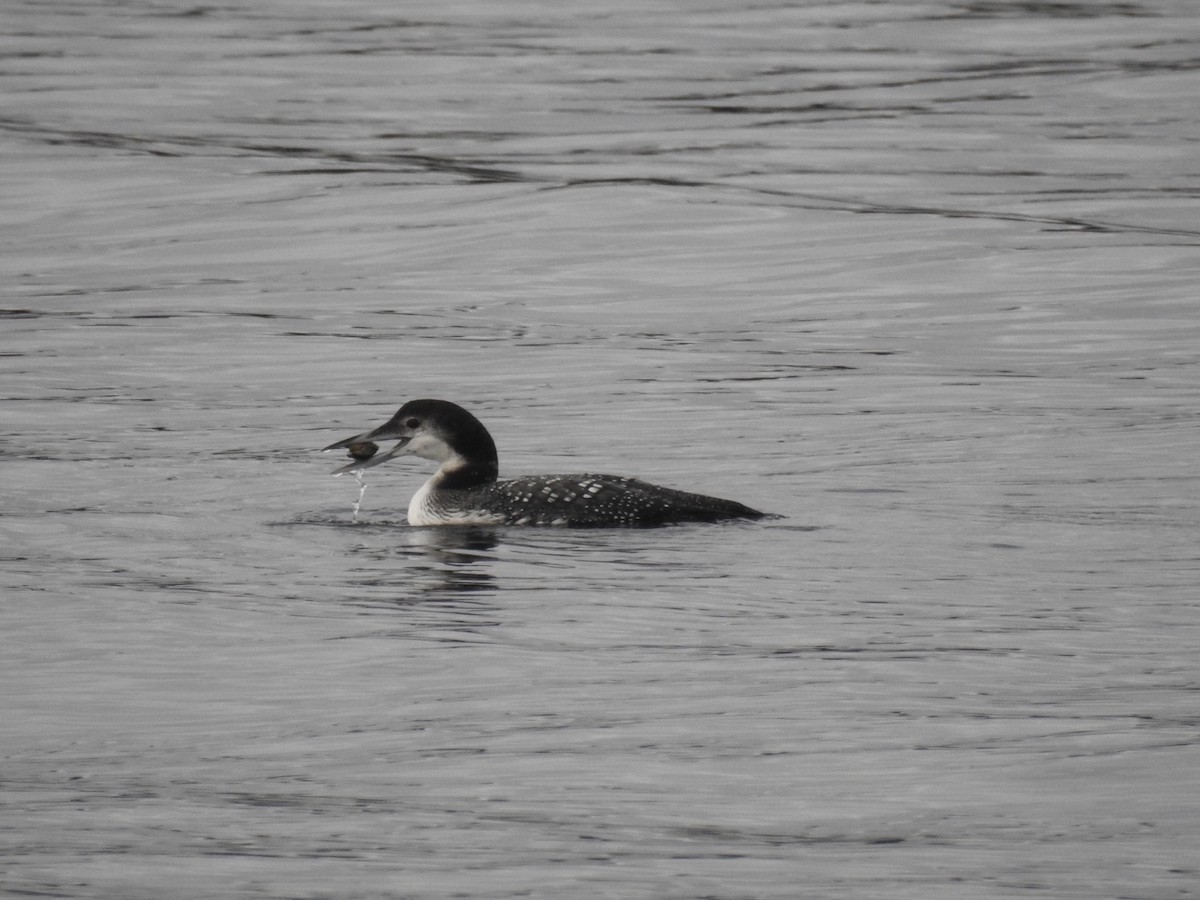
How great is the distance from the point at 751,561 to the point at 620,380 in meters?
5.13

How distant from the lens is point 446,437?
12070 millimetres

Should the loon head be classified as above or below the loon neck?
above

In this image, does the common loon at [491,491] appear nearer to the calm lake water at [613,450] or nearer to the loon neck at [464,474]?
the loon neck at [464,474]

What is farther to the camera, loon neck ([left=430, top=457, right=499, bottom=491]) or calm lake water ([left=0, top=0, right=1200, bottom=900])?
loon neck ([left=430, top=457, right=499, bottom=491])

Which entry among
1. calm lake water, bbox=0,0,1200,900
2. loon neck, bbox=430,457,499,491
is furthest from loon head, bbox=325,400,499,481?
calm lake water, bbox=0,0,1200,900

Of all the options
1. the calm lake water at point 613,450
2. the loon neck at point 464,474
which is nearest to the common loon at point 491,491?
the loon neck at point 464,474

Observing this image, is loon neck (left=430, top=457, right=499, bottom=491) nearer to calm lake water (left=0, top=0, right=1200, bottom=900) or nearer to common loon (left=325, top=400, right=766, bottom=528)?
common loon (left=325, top=400, right=766, bottom=528)

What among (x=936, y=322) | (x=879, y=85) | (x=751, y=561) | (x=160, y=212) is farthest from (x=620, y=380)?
(x=879, y=85)

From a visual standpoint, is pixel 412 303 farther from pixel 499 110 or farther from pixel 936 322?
pixel 499 110

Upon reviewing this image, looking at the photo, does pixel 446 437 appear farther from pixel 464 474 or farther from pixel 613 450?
pixel 613 450

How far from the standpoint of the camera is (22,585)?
10242mm

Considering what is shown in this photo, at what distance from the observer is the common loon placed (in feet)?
37.3

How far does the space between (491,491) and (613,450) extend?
1.83 metres

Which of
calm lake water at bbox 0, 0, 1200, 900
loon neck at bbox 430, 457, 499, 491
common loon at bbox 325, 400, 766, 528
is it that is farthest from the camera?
loon neck at bbox 430, 457, 499, 491
